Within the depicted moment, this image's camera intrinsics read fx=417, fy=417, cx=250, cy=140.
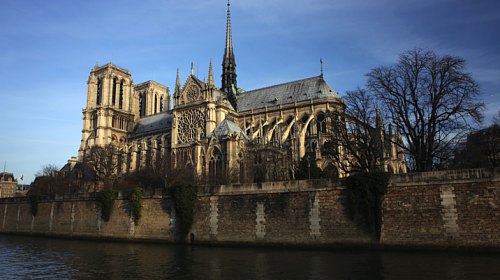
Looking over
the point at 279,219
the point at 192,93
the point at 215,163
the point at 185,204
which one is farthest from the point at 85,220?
the point at 192,93

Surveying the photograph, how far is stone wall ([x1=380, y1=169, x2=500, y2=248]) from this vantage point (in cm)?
1972

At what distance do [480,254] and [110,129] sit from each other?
67.3 meters

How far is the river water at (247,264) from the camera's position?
15.7 metres

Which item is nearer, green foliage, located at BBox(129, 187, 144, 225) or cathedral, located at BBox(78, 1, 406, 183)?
green foliage, located at BBox(129, 187, 144, 225)

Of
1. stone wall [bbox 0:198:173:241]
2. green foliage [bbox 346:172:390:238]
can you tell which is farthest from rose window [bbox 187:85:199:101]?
green foliage [bbox 346:172:390:238]

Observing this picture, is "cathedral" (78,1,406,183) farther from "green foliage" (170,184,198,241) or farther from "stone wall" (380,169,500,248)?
"green foliage" (170,184,198,241)

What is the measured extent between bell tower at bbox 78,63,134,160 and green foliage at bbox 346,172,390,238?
58631 mm

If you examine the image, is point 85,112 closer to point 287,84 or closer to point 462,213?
point 287,84

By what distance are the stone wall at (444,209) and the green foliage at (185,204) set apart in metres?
12.4

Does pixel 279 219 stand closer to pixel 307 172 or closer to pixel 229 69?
pixel 307 172

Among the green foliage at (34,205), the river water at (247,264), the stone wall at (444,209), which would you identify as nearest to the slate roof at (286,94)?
the green foliage at (34,205)

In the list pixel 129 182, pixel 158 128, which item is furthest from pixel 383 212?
pixel 158 128

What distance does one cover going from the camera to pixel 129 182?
150 feet

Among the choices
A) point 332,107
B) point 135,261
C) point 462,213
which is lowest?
point 135,261
